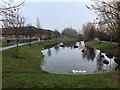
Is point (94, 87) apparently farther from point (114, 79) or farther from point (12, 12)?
point (12, 12)

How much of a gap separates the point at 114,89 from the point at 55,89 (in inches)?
133

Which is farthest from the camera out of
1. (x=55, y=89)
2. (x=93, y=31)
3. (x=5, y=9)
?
(x=93, y=31)

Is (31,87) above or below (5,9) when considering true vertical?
below

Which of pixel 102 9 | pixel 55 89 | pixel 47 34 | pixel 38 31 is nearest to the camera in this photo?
pixel 55 89

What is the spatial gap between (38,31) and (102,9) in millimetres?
77213

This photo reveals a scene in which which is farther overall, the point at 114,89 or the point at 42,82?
the point at 42,82

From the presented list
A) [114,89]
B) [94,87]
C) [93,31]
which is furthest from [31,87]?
[93,31]

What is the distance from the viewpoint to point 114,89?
14070 mm

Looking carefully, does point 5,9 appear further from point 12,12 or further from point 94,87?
point 94,87

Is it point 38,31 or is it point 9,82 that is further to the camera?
point 38,31

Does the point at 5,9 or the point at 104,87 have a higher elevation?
the point at 5,9

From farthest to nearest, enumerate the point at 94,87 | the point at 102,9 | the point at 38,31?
the point at 38,31 < the point at 102,9 < the point at 94,87

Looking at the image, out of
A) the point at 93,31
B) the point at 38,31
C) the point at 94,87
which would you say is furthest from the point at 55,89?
the point at 93,31

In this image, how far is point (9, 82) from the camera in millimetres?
14992
